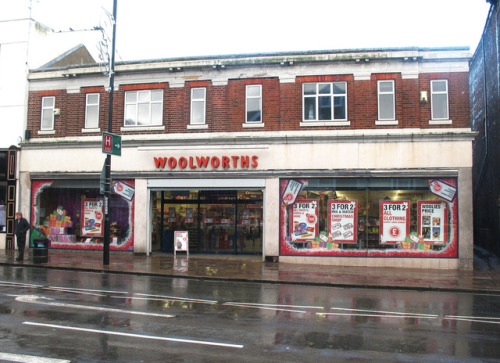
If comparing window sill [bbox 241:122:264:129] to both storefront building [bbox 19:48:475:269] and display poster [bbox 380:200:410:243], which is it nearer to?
storefront building [bbox 19:48:475:269]

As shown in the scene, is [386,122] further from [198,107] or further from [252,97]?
[198,107]

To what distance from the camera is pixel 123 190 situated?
1955cm

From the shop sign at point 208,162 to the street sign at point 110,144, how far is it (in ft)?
9.68

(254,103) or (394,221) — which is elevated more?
(254,103)

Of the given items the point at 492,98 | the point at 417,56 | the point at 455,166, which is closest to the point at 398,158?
the point at 455,166

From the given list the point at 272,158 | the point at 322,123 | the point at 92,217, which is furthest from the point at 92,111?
the point at 322,123

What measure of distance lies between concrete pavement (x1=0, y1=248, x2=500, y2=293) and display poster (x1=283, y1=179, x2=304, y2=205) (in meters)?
2.58

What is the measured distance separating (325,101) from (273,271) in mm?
7367

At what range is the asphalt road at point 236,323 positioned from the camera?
20.9 ft

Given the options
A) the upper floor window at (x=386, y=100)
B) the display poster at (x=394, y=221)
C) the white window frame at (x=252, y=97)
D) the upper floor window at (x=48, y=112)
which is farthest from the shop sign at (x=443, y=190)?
the upper floor window at (x=48, y=112)

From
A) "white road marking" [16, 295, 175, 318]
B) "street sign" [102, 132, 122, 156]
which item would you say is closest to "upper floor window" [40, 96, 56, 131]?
"street sign" [102, 132, 122, 156]

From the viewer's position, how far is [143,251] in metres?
19.1

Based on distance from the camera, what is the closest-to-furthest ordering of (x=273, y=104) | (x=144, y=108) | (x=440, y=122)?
(x=440, y=122) → (x=273, y=104) → (x=144, y=108)

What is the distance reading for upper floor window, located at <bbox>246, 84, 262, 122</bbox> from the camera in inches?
733
